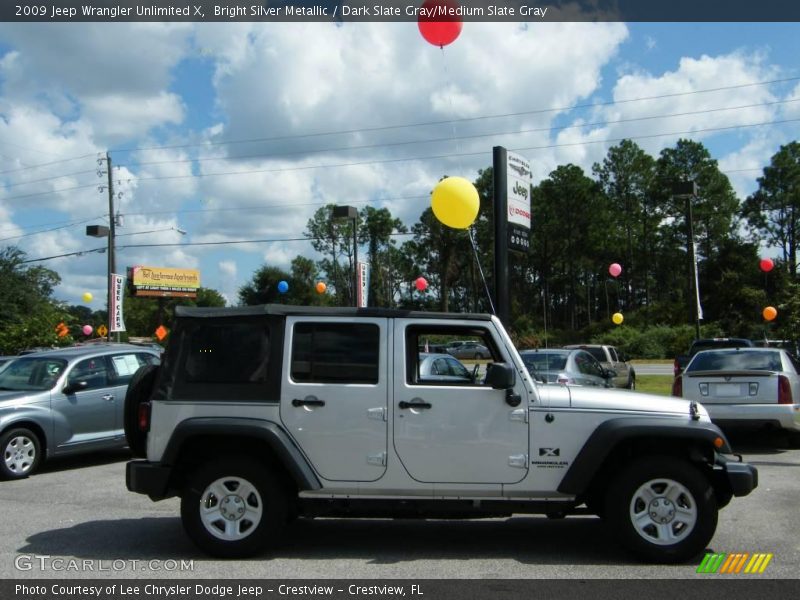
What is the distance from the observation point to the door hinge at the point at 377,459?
5.96 m

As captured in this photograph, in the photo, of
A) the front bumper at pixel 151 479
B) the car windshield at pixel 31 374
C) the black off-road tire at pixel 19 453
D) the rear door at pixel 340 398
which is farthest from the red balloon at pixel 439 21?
the black off-road tire at pixel 19 453

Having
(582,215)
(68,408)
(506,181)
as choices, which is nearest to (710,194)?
(582,215)

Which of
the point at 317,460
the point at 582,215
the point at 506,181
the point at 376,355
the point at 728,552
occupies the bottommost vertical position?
the point at 728,552

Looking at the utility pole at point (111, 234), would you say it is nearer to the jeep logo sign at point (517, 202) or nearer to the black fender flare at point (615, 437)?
the jeep logo sign at point (517, 202)

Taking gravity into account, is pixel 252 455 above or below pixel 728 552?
above

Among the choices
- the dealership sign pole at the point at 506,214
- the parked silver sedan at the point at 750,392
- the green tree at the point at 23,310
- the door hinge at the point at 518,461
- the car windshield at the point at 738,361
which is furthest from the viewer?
the green tree at the point at 23,310

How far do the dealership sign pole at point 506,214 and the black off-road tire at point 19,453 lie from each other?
7.57 metres

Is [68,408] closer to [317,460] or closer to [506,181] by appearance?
[317,460]

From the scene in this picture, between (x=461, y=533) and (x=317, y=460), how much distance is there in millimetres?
1763

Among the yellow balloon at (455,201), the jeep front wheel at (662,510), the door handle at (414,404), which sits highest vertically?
the yellow balloon at (455,201)

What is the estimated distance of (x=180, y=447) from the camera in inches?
236

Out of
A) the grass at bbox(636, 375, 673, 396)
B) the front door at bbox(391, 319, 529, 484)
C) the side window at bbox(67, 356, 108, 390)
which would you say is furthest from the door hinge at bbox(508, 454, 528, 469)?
the grass at bbox(636, 375, 673, 396)

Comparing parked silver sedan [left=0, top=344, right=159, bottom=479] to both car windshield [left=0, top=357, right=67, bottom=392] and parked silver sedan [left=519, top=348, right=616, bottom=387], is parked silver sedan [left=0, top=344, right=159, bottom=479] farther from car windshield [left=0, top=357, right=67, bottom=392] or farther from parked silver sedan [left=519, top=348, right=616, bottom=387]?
parked silver sedan [left=519, top=348, right=616, bottom=387]

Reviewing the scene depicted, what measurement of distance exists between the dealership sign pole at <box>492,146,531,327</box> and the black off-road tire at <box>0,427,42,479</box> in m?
7.57
